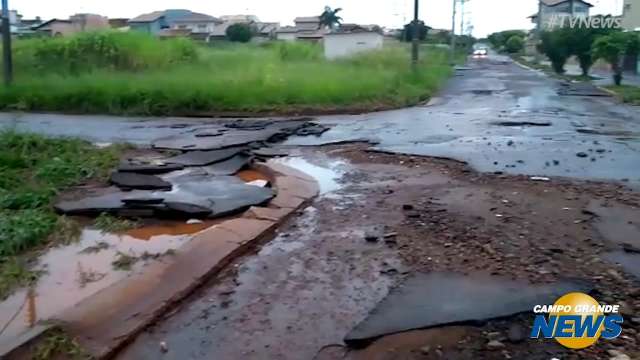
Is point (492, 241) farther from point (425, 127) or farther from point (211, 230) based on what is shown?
point (425, 127)

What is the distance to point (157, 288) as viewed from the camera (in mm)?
4473

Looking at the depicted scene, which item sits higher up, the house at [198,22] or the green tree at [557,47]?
the house at [198,22]

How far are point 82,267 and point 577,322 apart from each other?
3594 mm

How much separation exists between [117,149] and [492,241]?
697 centimetres

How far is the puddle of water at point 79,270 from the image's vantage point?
161 inches

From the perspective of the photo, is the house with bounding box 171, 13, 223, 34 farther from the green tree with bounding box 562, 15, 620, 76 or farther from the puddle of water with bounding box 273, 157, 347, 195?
the puddle of water with bounding box 273, 157, 347, 195

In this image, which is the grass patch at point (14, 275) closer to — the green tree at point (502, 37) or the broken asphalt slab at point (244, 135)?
the broken asphalt slab at point (244, 135)

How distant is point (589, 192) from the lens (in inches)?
290

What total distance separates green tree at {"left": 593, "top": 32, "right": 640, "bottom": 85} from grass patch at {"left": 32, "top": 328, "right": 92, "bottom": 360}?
28.6m

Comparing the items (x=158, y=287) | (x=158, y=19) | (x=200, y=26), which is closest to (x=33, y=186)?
(x=158, y=287)

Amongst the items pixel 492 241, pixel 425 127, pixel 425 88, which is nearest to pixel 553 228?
pixel 492 241

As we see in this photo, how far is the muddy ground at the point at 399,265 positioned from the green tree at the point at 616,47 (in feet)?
76.9

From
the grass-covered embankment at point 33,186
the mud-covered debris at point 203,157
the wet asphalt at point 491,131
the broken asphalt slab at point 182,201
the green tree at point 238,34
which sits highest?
the green tree at point 238,34

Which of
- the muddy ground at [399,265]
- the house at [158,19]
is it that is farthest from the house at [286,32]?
the muddy ground at [399,265]
